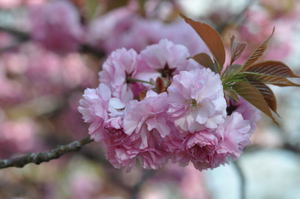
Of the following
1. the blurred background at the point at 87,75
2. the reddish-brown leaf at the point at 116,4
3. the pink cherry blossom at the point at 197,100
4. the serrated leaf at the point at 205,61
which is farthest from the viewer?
the blurred background at the point at 87,75

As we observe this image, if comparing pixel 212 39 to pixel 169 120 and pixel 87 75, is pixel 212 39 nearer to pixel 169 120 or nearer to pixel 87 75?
pixel 169 120

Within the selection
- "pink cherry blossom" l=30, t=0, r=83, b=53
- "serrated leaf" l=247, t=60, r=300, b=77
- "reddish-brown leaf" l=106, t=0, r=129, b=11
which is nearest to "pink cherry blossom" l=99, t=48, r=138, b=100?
"serrated leaf" l=247, t=60, r=300, b=77

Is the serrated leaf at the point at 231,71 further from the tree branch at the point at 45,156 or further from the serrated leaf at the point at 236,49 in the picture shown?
the tree branch at the point at 45,156

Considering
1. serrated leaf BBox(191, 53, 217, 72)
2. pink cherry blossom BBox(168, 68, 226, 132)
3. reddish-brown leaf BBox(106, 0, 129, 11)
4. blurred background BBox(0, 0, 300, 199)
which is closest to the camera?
pink cherry blossom BBox(168, 68, 226, 132)

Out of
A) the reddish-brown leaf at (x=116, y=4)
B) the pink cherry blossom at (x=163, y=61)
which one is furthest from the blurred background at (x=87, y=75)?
the pink cherry blossom at (x=163, y=61)

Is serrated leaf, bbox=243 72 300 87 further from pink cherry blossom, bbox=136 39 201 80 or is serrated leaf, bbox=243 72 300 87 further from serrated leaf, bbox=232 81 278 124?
pink cherry blossom, bbox=136 39 201 80

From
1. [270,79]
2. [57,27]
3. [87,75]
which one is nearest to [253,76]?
[270,79]
